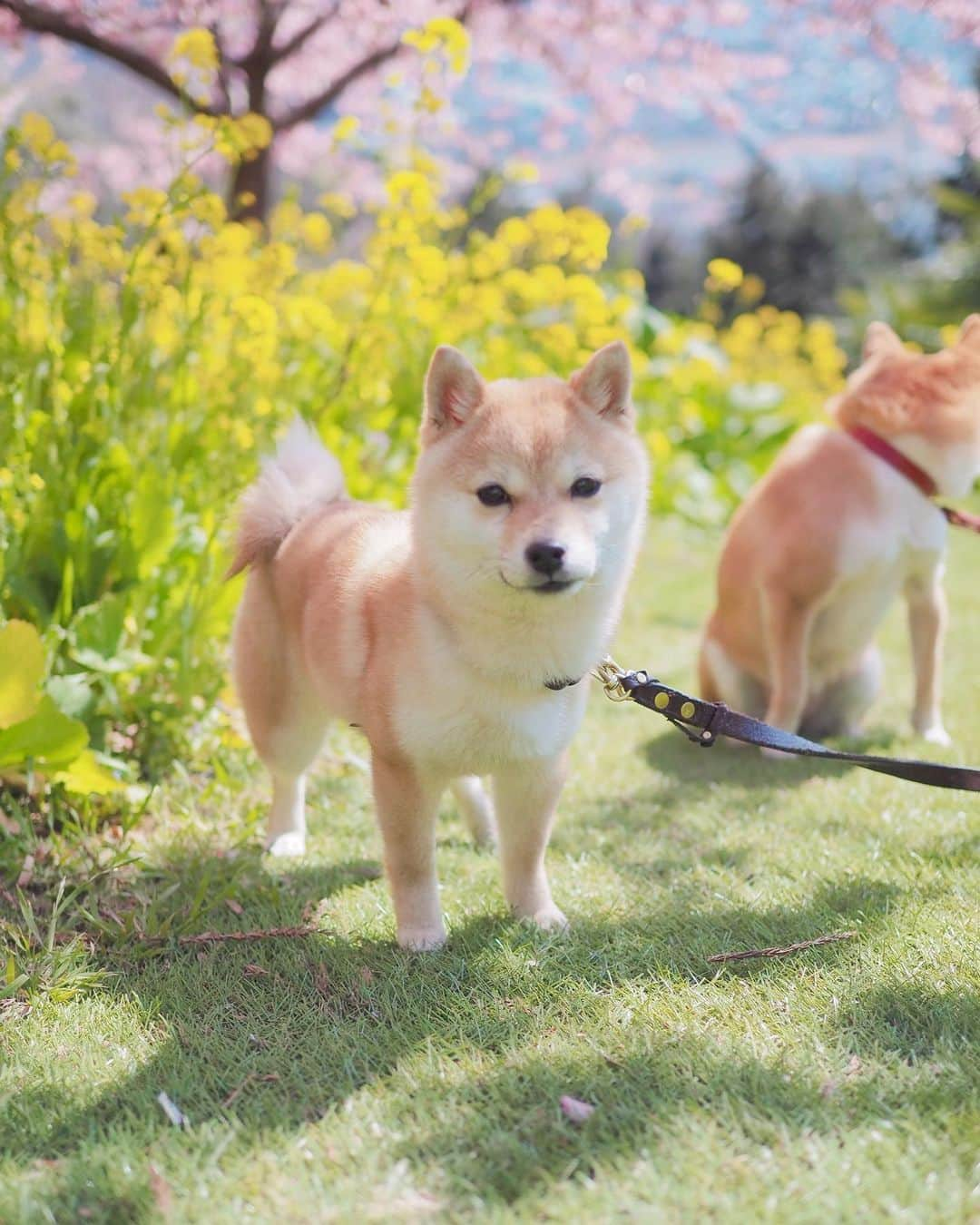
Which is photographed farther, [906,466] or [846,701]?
[846,701]

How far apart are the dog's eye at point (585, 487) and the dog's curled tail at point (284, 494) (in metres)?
0.97

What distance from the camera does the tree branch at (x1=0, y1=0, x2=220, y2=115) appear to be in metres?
5.73

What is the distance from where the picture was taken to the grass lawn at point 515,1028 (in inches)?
61.7

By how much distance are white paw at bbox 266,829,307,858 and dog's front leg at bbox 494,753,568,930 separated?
629 mm

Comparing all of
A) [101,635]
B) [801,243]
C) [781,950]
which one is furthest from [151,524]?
[801,243]

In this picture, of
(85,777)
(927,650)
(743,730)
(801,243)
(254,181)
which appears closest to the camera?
(743,730)

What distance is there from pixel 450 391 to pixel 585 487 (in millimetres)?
349

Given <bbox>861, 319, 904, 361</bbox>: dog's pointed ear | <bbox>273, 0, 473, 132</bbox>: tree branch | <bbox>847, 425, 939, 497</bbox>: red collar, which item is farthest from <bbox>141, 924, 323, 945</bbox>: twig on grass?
<bbox>273, 0, 473, 132</bbox>: tree branch

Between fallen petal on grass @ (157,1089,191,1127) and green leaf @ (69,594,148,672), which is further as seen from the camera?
green leaf @ (69,594,148,672)

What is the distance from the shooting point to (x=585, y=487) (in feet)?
7.00

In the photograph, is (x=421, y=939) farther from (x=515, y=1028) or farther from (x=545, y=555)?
(x=545, y=555)

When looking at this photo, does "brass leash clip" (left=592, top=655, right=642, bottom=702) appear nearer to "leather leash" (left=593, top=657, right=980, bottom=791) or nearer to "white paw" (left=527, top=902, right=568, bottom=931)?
"leather leash" (left=593, top=657, right=980, bottom=791)

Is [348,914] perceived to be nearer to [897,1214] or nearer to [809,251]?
[897,1214]

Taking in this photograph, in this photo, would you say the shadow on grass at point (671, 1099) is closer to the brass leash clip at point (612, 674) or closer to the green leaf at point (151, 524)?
the brass leash clip at point (612, 674)
